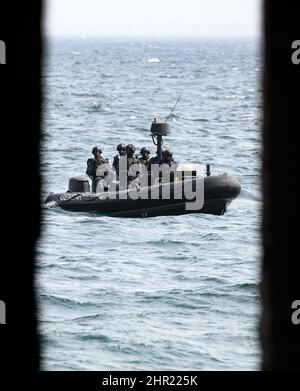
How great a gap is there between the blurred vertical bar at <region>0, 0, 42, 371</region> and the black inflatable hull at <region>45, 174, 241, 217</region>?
16662 millimetres

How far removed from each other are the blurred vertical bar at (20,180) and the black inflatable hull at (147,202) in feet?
54.7

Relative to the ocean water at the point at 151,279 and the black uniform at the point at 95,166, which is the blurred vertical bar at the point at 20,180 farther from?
the black uniform at the point at 95,166

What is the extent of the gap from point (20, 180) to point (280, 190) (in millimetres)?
496

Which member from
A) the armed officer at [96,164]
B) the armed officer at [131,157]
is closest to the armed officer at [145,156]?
the armed officer at [131,157]

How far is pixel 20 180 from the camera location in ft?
7.47

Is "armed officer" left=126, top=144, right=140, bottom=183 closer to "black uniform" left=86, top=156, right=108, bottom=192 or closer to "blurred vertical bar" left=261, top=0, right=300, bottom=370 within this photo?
"black uniform" left=86, top=156, right=108, bottom=192

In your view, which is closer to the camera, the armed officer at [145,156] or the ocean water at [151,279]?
the ocean water at [151,279]

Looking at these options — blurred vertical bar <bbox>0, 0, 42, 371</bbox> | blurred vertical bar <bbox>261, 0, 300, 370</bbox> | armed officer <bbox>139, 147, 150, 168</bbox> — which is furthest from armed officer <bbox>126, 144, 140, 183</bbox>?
blurred vertical bar <bbox>261, 0, 300, 370</bbox>

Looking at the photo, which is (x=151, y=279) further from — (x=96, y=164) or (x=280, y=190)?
(x=280, y=190)

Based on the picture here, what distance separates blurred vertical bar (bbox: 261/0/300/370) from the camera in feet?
7.13

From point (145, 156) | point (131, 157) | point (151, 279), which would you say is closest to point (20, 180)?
point (151, 279)

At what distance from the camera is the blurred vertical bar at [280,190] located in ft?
7.13

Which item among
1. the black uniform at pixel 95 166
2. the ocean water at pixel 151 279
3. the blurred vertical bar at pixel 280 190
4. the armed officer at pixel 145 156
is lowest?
the ocean water at pixel 151 279
